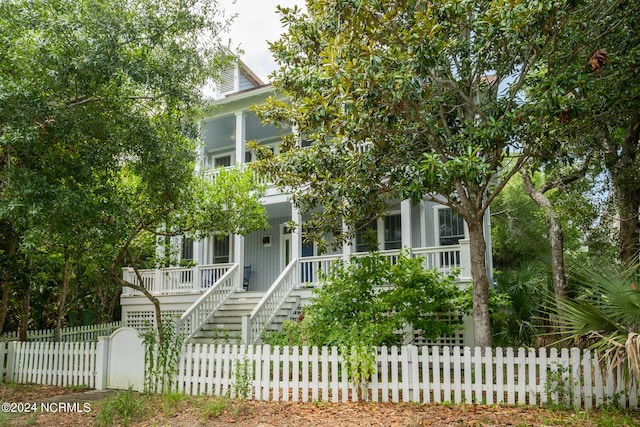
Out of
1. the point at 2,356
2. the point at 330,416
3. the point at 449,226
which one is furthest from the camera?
the point at 449,226

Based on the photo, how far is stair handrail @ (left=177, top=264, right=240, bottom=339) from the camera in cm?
1256

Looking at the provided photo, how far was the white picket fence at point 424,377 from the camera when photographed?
6871mm

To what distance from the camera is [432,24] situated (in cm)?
714

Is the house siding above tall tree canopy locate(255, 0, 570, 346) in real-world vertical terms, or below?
below

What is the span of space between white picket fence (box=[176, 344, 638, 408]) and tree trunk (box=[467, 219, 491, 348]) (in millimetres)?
672

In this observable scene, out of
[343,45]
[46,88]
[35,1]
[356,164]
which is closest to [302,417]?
[356,164]

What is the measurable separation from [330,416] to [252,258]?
11954 millimetres

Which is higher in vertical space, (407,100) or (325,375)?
(407,100)

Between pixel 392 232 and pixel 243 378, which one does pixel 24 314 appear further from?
pixel 392 232

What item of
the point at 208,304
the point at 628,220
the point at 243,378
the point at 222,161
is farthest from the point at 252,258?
the point at 628,220

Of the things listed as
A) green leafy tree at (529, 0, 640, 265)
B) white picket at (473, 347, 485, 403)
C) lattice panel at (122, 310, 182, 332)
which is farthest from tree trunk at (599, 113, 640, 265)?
lattice panel at (122, 310, 182, 332)

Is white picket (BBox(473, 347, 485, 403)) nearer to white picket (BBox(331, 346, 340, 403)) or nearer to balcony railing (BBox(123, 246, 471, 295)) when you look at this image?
white picket (BBox(331, 346, 340, 403))

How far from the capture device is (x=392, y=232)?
16328 mm

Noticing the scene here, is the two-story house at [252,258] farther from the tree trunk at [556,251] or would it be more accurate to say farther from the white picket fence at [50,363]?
the white picket fence at [50,363]
